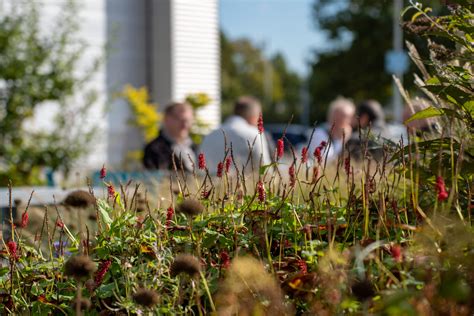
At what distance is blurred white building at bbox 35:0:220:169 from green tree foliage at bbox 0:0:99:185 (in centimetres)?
270

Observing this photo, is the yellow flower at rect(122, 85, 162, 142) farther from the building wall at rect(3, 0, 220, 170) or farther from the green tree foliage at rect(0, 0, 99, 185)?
the green tree foliage at rect(0, 0, 99, 185)

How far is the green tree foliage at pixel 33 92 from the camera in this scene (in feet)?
36.7

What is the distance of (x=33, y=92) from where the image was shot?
11.4m

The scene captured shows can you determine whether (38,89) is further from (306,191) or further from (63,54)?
(306,191)

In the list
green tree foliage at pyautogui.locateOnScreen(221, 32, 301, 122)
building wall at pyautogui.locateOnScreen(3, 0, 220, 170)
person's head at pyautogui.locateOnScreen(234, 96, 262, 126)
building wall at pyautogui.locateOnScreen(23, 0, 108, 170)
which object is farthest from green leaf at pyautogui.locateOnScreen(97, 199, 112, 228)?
green tree foliage at pyautogui.locateOnScreen(221, 32, 301, 122)

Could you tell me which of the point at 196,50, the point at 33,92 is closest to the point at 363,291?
the point at 33,92

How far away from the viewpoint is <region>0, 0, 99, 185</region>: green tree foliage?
440 inches

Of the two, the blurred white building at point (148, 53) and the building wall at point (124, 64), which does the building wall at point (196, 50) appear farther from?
the building wall at point (124, 64)

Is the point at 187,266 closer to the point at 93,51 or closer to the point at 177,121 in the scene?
the point at 177,121

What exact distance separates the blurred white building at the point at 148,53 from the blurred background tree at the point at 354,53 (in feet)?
93.4

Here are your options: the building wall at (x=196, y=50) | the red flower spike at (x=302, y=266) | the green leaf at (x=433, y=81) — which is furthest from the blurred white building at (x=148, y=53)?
the red flower spike at (x=302, y=266)

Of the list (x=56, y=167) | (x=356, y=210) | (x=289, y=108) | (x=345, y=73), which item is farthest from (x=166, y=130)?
(x=289, y=108)

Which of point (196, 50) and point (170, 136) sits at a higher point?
point (196, 50)

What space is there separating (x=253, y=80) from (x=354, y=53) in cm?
3501
